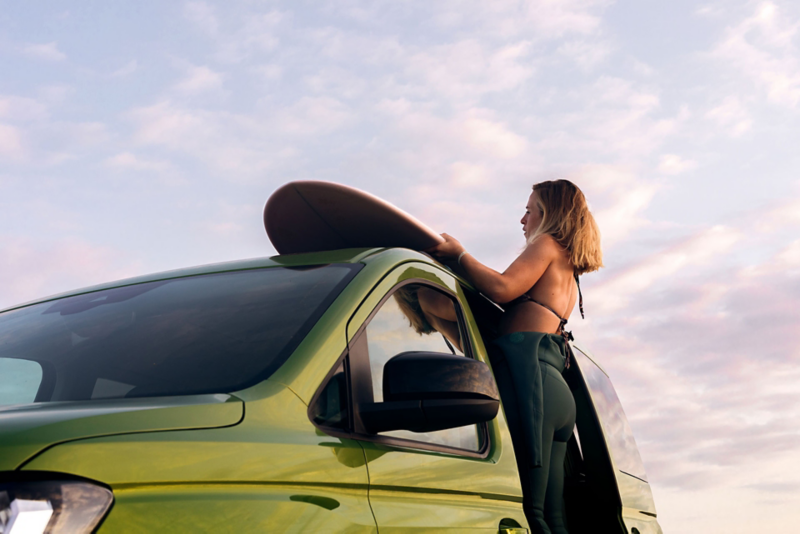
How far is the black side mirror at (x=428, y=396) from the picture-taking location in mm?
1852

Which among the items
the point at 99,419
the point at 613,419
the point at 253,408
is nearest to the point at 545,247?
the point at 613,419

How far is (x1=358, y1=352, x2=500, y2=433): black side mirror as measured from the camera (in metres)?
1.85

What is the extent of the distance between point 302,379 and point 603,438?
9.99 feet

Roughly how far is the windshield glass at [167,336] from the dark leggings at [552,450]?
4.43 feet

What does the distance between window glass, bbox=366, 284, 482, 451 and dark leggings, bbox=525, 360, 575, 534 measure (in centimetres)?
58

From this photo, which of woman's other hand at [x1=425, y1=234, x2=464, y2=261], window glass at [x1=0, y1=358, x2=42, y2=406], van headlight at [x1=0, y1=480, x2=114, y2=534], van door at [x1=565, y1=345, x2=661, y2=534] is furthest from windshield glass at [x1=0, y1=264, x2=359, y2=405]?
A: van door at [x1=565, y1=345, x2=661, y2=534]

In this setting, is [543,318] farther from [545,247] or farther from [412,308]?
[412,308]

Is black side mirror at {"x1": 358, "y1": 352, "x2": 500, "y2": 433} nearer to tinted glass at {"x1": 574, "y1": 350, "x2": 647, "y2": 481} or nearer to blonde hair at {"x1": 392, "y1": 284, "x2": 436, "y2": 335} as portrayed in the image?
blonde hair at {"x1": 392, "y1": 284, "x2": 436, "y2": 335}

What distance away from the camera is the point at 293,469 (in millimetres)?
1629

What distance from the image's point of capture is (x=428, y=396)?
187 cm

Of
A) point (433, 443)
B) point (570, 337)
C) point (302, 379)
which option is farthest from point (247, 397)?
point (570, 337)

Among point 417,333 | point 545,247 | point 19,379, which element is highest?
point 545,247

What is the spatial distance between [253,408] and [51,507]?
500 mm

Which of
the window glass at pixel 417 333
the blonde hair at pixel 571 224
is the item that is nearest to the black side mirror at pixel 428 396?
the window glass at pixel 417 333
